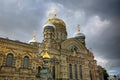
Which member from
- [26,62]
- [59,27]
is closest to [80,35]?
[59,27]

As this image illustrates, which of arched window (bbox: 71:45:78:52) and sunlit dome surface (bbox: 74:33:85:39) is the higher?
sunlit dome surface (bbox: 74:33:85:39)

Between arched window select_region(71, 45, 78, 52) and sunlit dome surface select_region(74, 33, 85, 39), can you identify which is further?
sunlit dome surface select_region(74, 33, 85, 39)

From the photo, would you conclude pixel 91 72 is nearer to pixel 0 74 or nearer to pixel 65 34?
pixel 65 34

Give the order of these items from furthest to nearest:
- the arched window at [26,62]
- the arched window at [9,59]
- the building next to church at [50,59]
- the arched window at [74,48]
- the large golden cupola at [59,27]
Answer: the large golden cupola at [59,27] < the arched window at [74,48] < the arched window at [26,62] < the building next to church at [50,59] < the arched window at [9,59]

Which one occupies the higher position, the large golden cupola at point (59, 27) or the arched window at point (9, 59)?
the large golden cupola at point (59, 27)

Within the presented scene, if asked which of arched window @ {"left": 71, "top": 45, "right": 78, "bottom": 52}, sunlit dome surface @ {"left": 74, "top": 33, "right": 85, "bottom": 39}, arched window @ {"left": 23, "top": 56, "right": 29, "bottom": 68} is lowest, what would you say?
arched window @ {"left": 23, "top": 56, "right": 29, "bottom": 68}

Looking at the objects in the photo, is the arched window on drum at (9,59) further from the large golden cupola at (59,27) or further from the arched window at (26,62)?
the large golden cupola at (59,27)

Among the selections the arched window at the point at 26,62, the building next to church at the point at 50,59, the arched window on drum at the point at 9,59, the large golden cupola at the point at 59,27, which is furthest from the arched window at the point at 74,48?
the arched window on drum at the point at 9,59

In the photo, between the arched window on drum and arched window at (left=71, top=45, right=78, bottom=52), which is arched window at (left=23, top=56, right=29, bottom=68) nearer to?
the arched window on drum

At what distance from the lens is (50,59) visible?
24.8 meters

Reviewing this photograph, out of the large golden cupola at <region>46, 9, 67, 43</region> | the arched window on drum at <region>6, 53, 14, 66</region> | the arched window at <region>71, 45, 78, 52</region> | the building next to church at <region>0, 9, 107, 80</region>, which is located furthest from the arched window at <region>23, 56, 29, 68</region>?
the large golden cupola at <region>46, 9, 67, 43</region>

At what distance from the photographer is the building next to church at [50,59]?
19.2m

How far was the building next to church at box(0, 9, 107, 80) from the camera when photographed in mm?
19156

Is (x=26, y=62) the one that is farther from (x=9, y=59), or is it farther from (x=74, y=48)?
(x=74, y=48)
